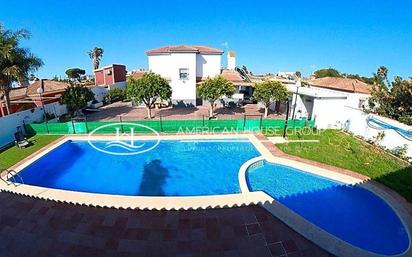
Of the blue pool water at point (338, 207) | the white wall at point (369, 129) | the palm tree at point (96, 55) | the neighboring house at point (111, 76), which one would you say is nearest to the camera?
the blue pool water at point (338, 207)

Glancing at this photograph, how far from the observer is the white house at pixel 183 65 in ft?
101

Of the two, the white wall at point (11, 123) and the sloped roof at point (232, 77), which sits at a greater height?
the sloped roof at point (232, 77)

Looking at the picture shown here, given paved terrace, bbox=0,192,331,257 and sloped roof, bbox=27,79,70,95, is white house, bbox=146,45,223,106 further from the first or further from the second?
paved terrace, bbox=0,192,331,257

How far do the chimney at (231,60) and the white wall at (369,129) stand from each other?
961 inches

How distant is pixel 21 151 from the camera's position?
54.3 feet

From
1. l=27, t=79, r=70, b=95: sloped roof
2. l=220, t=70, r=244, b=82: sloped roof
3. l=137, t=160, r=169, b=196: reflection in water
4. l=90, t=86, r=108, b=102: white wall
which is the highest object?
l=220, t=70, r=244, b=82: sloped roof

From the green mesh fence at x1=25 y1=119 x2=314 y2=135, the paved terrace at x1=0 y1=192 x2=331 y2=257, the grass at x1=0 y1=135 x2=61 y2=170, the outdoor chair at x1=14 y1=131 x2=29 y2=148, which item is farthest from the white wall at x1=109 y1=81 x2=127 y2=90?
the paved terrace at x1=0 y1=192 x2=331 y2=257

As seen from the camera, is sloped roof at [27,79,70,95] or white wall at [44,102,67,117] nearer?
white wall at [44,102,67,117]

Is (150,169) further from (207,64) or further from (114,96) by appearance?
(114,96)

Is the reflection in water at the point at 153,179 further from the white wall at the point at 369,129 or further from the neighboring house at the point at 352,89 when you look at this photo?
the neighboring house at the point at 352,89

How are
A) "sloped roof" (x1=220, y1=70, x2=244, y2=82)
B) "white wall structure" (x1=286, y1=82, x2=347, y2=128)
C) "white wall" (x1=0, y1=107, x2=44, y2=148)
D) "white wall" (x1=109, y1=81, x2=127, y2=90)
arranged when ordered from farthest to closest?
"white wall" (x1=109, y1=81, x2=127, y2=90) < "sloped roof" (x1=220, y1=70, x2=244, y2=82) < "white wall structure" (x1=286, y1=82, x2=347, y2=128) < "white wall" (x1=0, y1=107, x2=44, y2=148)

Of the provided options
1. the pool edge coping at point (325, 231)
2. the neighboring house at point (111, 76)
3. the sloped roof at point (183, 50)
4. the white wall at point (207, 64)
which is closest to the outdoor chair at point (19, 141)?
the pool edge coping at point (325, 231)

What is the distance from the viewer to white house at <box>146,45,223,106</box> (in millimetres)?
30875

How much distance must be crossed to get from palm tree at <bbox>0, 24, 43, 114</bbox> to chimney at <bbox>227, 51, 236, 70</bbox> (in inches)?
1152
